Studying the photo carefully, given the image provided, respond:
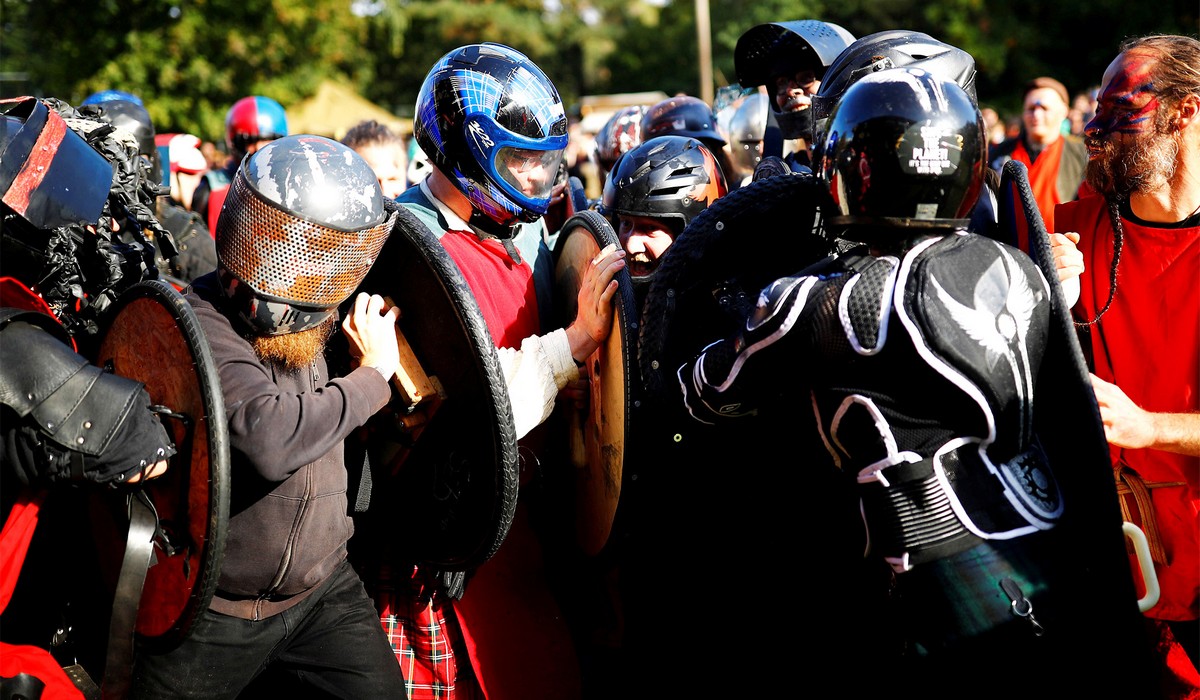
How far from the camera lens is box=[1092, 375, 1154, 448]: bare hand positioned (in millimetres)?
2236

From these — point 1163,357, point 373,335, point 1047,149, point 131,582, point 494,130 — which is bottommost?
point 1047,149

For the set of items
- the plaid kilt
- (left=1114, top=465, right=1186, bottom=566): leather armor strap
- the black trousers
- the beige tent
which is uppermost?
(left=1114, top=465, right=1186, bottom=566): leather armor strap

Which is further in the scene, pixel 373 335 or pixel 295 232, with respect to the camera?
pixel 373 335

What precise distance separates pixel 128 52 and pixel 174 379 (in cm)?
1785

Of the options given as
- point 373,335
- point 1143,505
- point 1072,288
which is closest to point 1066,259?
point 1072,288

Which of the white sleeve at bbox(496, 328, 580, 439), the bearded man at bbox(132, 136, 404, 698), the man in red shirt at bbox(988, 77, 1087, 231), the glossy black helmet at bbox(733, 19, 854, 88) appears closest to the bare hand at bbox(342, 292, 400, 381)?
the bearded man at bbox(132, 136, 404, 698)

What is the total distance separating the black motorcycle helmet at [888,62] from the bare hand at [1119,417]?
116 cm

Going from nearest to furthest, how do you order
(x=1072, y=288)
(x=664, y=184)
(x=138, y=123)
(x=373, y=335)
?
(x=1072, y=288)
(x=373, y=335)
(x=664, y=184)
(x=138, y=123)

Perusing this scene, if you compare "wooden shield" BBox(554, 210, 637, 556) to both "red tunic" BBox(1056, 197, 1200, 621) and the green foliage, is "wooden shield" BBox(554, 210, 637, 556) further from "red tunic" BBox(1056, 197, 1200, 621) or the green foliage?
the green foliage

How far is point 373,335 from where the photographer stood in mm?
2623

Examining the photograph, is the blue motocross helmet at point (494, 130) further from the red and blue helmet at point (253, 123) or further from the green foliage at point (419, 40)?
the green foliage at point (419, 40)

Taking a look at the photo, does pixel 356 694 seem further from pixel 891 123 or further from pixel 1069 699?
pixel 891 123

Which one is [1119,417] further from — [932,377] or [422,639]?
[422,639]

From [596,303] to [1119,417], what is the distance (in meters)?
1.32
